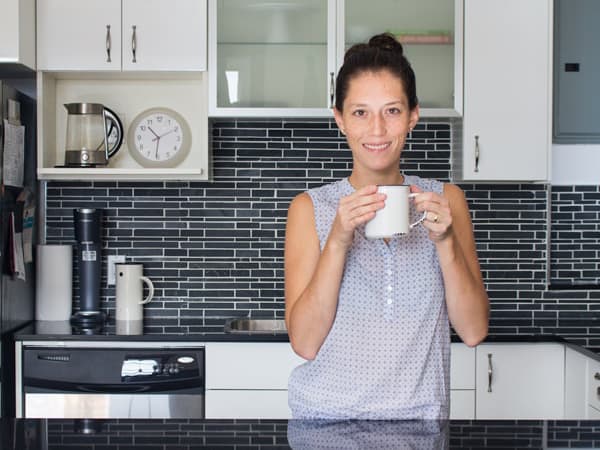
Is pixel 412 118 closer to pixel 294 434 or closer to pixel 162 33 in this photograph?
pixel 294 434

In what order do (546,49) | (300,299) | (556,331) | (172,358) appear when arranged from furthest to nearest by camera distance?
1. (556,331)
2. (546,49)
3. (172,358)
4. (300,299)

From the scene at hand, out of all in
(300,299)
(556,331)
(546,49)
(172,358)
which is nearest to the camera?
(300,299)

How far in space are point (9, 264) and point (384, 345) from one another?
84.1 inches

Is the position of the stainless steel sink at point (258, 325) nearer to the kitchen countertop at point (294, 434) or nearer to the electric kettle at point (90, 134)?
the electric kettle at point (90, 134)

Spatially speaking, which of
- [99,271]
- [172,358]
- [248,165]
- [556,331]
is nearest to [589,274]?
[556,331]

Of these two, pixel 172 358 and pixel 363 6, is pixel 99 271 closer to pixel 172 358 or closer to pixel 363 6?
pixel 172 358

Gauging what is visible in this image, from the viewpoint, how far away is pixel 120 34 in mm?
3371

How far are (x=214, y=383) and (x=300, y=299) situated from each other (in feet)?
5.64

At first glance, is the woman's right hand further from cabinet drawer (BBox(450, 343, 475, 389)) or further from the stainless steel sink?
the stainless steel sink

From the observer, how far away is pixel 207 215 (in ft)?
12.2

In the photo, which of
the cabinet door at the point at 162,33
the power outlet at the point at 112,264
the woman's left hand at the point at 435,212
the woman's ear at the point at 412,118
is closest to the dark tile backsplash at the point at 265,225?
the power outlet at the point at 112,264

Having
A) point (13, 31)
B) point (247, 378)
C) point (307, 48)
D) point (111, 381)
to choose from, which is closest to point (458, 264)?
point (247, 378)

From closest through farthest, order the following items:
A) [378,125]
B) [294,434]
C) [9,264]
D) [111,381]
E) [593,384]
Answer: [294,434] < [378,125] < [593,384] < [111,381] < [9,264]

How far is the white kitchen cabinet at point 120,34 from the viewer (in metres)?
3.37
